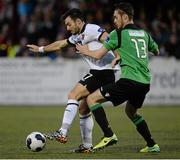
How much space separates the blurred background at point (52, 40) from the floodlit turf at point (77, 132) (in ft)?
3.33

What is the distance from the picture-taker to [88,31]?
1204cm

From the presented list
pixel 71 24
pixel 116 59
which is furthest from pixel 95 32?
pixel 116 59

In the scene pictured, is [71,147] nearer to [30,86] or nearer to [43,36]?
[30,86]

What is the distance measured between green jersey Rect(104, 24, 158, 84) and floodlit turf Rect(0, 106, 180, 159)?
4.00 feet

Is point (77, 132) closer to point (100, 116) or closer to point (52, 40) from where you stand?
point (100, 116)

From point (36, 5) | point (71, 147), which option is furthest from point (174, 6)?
point (71, 147)

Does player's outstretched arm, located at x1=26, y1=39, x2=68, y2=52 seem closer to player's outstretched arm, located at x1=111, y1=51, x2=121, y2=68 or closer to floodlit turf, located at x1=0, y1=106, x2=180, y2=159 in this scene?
player's outstretched arm, located at x1=111, y1=51, x2=121, y2=68

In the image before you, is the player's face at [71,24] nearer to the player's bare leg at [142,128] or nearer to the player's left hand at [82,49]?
the player's left hand at [82,49]

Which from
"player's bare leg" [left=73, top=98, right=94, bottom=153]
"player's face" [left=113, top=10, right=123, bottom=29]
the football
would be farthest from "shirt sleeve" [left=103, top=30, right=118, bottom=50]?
the football

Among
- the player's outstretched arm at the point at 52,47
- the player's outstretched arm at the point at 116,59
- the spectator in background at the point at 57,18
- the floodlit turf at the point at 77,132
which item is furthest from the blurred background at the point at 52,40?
the player's outstretched arm at the point at 116,59

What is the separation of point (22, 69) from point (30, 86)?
61 cm

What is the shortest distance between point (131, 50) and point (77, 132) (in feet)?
15.6

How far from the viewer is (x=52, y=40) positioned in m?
25.7

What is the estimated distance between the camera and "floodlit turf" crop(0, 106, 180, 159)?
1151 centimetres
